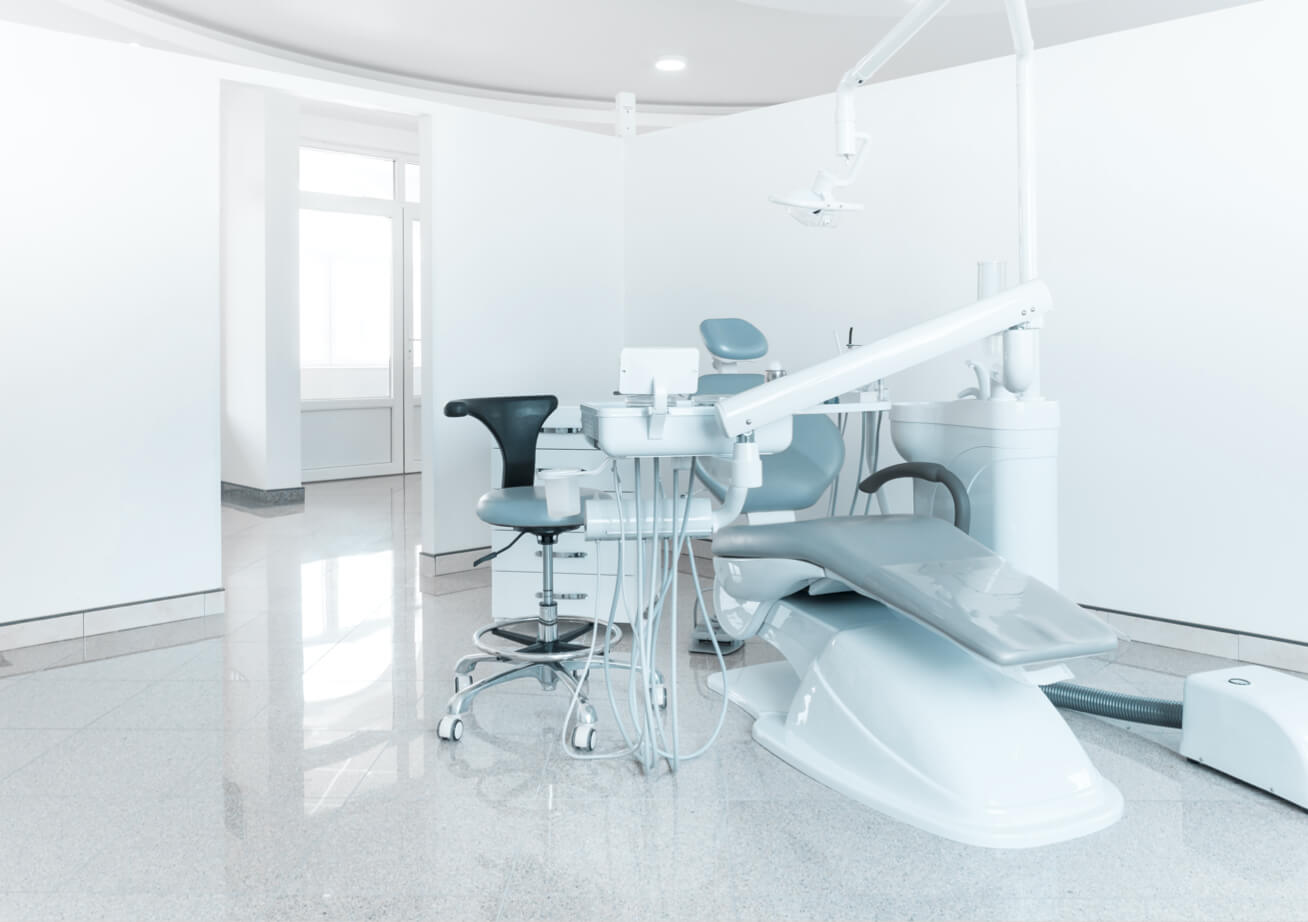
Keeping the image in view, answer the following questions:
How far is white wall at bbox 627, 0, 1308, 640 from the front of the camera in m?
3.24

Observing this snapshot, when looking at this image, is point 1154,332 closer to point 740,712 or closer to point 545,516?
point 740,712

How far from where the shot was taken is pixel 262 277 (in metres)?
6.46

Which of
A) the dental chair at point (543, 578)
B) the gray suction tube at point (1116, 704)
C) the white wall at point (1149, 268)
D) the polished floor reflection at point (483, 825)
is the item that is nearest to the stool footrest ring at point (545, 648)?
the dental chair at point (543, 578)

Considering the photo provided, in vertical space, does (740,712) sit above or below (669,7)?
below

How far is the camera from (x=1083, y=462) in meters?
3.68

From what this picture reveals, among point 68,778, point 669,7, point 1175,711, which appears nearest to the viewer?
point 68,778

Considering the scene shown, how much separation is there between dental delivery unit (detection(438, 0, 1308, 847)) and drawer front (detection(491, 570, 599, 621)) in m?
0.50

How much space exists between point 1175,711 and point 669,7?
458 cm

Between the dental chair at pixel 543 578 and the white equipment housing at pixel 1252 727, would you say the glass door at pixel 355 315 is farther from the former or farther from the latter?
the white equipment housing at pixel 1252 727

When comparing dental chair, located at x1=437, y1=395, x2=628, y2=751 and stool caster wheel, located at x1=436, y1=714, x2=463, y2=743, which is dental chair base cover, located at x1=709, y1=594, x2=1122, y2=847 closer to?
dental chair, located at x1=437, y1=395, x2=628, y2=751

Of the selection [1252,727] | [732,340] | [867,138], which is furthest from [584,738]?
[867,138]

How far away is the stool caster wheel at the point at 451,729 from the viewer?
2721mm

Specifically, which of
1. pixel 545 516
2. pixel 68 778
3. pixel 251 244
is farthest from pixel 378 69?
pixel 68 778

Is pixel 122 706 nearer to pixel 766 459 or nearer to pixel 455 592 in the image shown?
pixel 455 592
